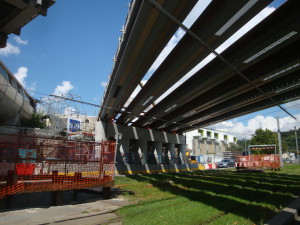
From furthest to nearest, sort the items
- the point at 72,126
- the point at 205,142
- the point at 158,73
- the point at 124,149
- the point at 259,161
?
the point at 205,142 < the point at 72,126 < the point at 259,161 < the point at 124,149 < the point at 158,73

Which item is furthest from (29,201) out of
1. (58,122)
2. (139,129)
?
(58,122)

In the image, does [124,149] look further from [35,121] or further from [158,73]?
[35,121]

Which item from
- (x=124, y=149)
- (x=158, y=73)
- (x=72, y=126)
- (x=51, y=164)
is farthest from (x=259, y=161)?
(x=72, y=126)

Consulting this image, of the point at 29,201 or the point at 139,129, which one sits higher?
the point at 139,129

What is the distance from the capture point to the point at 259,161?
1118 inches

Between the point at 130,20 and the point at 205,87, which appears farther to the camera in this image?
the point at 205,87

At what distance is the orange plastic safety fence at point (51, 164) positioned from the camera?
695 cm

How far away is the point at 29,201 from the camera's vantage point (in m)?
8.36

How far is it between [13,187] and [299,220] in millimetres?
7558

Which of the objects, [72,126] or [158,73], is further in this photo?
[72,126]

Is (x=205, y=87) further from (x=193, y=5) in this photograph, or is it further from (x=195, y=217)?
(x=195, y=217)

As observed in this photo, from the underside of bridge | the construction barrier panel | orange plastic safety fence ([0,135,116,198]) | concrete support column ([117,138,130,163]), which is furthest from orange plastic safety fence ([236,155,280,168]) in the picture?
orange plastic safety fence ([0,135,116,198])

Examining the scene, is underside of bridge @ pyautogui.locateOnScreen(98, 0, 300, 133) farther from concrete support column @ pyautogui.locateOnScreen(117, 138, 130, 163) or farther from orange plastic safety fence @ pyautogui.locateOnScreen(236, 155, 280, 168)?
orange plastic safety fence @ pyautogui.locateOnScreen(236, 155, 280, 168)

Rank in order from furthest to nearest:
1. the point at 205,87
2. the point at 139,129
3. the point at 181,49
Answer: the point at 139,129 → the point at 205,87 → the point at 181,49
